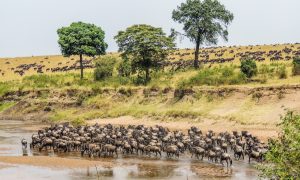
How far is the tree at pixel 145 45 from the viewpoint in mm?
62750

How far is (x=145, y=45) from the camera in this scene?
62.4 meters

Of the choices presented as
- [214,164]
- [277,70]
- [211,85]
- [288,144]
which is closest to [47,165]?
[214,164]

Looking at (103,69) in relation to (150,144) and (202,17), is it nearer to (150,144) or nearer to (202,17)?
(202,17)

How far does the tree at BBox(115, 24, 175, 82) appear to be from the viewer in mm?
62750

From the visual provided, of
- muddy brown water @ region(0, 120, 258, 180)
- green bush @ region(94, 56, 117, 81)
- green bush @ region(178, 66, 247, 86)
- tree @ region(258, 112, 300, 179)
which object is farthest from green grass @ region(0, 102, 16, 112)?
tree @ region(258, 112, 300, 179)

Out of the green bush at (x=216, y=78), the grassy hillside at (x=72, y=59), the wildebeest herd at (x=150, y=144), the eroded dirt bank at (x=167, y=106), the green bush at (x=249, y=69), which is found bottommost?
the wildebeest herd at (x=150, y=144)

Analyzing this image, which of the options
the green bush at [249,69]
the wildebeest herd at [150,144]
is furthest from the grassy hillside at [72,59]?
the wildebeest herd at [150,144]

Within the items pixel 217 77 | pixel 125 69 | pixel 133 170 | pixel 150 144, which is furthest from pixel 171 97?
pixel 133 170

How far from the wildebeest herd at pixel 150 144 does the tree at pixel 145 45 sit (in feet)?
72.5

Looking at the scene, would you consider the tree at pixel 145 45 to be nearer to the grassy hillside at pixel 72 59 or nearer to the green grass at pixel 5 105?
the green grass at pixel 5 105

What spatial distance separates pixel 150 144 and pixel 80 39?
4006 cm

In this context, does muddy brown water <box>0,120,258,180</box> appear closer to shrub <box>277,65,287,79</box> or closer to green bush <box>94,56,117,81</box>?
shrub <box>277,65,287,79</box>

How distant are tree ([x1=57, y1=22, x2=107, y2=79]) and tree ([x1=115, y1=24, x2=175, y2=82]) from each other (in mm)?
9299

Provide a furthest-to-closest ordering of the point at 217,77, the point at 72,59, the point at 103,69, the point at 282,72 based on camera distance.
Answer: the point at 72,59 → the point at 103,69 → the point at 217,77 → the point at 282,72
